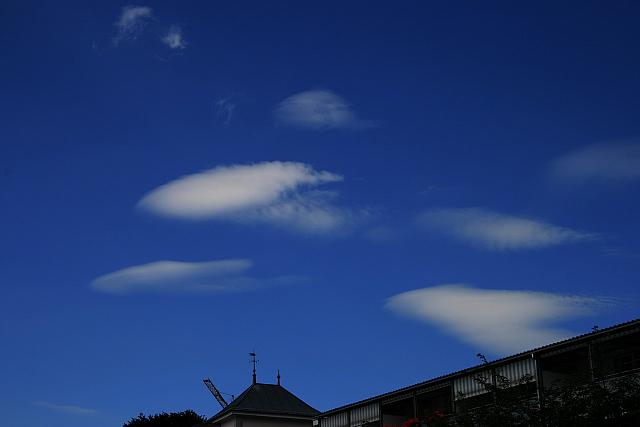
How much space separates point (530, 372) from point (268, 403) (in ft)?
94.9

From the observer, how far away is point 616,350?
35938mm

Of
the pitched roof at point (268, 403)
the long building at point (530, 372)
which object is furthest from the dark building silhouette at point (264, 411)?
the long building at point (530, 372)

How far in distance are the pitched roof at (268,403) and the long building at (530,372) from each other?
40.1 ft

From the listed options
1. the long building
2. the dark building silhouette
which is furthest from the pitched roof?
the long building

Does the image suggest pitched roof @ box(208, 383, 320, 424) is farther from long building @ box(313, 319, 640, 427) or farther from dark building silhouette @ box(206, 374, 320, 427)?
long building @ box(313, 319, 640, 427)

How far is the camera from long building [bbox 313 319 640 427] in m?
32.7

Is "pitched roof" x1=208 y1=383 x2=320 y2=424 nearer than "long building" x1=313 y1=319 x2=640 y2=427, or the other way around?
"long building" x1=313 y1=319 x2=640 y2=427

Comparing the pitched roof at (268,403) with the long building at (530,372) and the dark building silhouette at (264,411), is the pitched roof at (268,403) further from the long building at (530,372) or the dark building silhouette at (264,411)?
the long building at (530,372)

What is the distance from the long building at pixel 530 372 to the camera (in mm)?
32688

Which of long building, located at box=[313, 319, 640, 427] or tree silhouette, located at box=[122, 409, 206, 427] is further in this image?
tree silhouette, located at box=[122, 409, 206, 427]

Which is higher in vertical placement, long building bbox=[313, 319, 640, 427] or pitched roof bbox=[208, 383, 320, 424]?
pitched roof bbox=[208, 383, 320, 424]

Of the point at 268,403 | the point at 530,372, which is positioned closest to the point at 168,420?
the point at 268,403

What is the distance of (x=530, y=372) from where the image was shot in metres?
37.1

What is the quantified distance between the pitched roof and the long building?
481 inches
